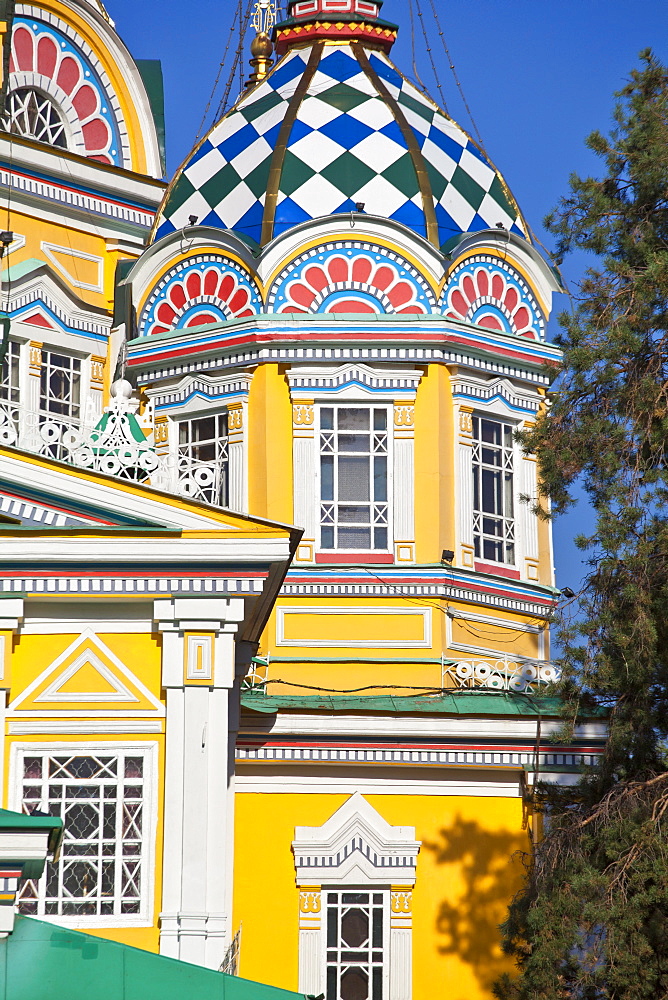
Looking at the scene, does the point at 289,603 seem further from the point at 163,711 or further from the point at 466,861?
the point at 163,711

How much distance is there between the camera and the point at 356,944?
22.4 m

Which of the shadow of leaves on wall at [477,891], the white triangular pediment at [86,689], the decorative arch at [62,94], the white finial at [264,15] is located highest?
the white finial at [264,15]

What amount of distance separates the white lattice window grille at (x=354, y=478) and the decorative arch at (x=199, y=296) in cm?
164

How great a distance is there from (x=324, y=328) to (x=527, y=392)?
2.50m

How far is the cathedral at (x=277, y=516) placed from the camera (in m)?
19.2

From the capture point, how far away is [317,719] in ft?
74.0

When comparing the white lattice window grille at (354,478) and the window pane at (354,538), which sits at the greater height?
the white lattice window grille at (354,478)

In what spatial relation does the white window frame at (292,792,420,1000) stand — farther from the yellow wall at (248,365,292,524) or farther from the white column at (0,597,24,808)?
the white column at (0,597,24,808)

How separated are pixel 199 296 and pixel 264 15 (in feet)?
17.9

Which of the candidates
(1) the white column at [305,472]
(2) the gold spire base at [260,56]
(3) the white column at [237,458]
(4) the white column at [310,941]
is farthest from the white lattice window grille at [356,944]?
(2) the gold spire base at [260,56]

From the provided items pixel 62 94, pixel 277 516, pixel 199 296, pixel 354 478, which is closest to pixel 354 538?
pixel 354 478

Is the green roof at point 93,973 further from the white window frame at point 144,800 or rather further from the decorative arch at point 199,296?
the decorative arch at point 199,296

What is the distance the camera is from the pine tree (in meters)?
18.8

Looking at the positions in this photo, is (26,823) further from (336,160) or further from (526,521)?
(336,160)
